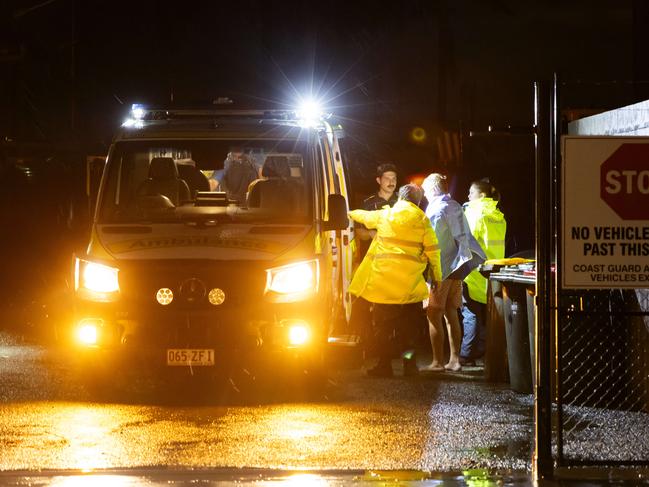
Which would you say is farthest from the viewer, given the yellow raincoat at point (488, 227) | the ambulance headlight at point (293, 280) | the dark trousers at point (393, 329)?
the yellow raincoat at point (488, 227)

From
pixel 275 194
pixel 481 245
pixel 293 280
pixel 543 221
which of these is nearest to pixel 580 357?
pixel 293 280

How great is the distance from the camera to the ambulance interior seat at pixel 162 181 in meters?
11.1

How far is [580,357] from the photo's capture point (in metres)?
9.88

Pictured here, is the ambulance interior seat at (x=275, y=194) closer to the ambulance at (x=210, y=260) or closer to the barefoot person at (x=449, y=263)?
the ambulance at (x=210, y=260)

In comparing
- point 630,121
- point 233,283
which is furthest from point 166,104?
point 630,121

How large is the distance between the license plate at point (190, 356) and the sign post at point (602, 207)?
3.89 metres

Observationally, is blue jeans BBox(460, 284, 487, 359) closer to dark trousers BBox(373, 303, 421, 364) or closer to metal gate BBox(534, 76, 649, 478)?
dark trousers BBox(373, 303, 421, 364)

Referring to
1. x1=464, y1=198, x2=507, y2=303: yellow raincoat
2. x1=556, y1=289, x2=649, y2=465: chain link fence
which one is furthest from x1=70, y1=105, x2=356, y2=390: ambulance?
x1=464, y1=198, x2=507, y2=303: yellow raincoat

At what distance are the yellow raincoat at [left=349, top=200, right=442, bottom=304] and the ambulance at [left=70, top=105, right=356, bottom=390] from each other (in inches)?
30.4

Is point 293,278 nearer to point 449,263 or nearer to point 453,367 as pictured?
point 449,263

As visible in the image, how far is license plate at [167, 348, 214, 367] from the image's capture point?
1028 centimetres

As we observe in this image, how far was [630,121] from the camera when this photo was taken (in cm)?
997

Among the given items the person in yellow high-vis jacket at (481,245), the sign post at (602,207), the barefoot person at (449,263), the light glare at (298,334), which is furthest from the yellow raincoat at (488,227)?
the sign post at (602,207)

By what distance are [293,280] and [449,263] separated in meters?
2.45
